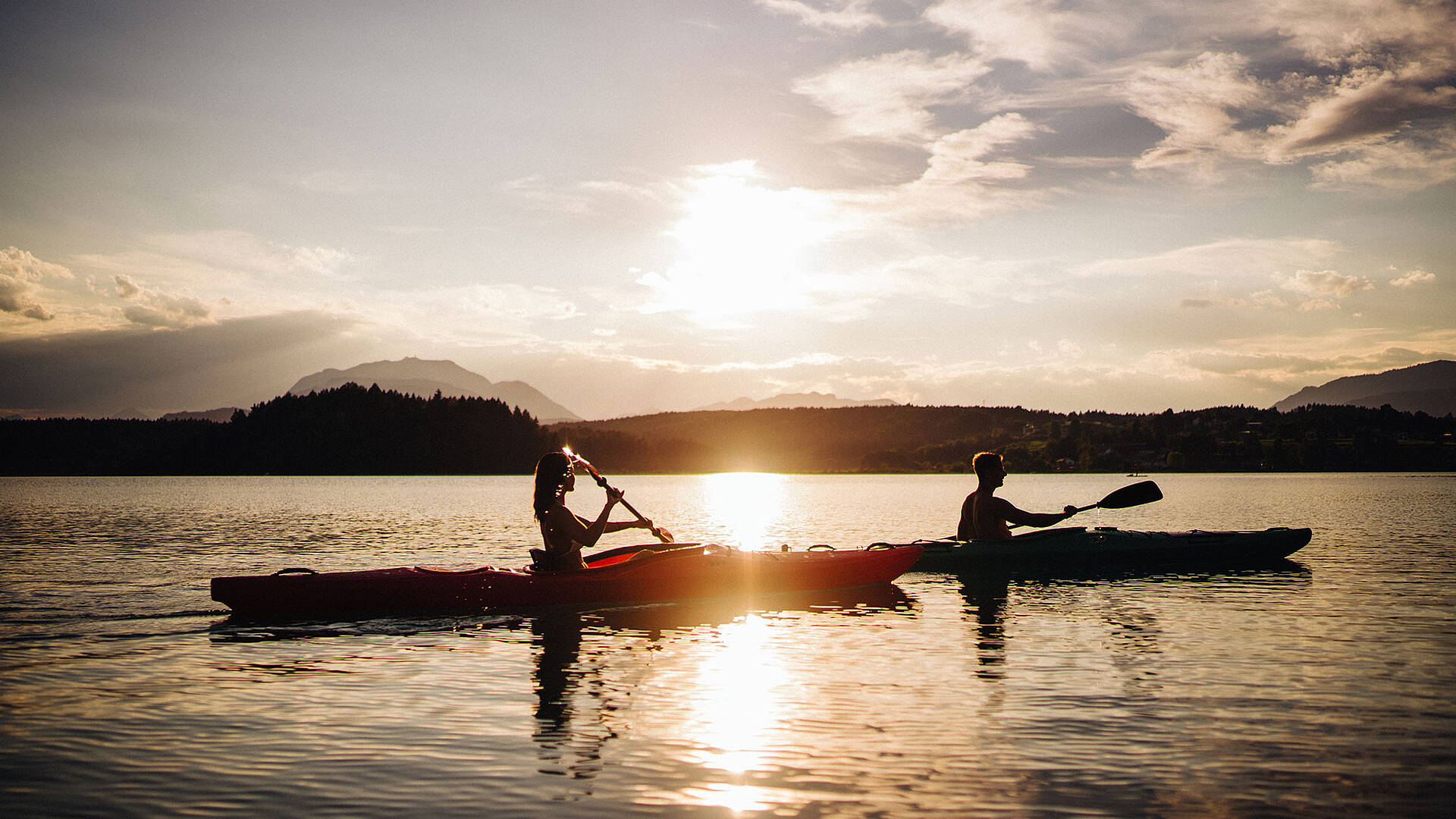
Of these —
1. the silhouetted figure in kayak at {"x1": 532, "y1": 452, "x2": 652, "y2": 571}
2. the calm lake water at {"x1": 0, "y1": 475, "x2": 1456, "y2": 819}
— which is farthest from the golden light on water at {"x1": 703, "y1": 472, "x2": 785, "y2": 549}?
the silhouetted figure in kayak at {"x1": 532, "y1": 452, "x2": 652, "y2": 571}

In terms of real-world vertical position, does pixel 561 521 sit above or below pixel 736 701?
above

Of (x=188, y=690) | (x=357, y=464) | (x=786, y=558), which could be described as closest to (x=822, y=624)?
(x=786, y=558)

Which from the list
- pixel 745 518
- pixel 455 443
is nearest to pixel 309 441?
pixel 455 443

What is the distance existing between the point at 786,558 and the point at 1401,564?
15634 millimetres

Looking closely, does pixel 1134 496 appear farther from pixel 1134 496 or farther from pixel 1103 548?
pixel 1103 548

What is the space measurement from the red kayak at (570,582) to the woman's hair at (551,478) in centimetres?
182

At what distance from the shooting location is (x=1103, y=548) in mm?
20141

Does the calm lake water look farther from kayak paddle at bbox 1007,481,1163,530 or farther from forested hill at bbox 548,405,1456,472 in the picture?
forested hill at bbox 548,405,1456,472

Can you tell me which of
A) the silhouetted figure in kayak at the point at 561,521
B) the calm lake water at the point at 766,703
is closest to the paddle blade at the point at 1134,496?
the calm lake water at the point at 766,703

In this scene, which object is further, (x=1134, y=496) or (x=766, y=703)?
(x=1134, y=496)

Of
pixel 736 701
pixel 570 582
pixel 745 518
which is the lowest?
pixel 745 518

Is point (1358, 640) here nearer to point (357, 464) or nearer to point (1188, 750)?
point (1188, 750)

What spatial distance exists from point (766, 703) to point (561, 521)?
235 inches

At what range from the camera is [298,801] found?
645 cm
